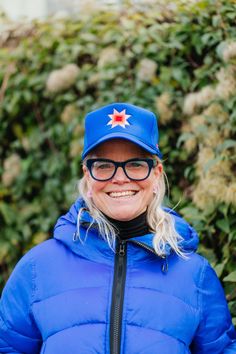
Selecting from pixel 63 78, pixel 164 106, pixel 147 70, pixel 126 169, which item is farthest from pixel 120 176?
pixel 63 78

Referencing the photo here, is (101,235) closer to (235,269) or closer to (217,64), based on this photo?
(235,269)

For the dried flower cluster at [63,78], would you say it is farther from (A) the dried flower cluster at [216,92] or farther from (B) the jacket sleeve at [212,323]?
(B) the jacket sleeve at [212,323]

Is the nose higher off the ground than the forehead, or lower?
lower

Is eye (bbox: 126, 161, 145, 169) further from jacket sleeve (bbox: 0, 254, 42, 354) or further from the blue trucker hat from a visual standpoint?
jacket sleeve (bbox: 0, 254, 42, 354)

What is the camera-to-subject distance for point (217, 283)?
236 cm

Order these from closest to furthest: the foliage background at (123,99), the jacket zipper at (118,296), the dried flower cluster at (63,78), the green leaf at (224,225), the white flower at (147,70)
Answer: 1. the jacket zipper at (118,296)
2. the green leaf at (224,225)
3. the foliage background at (123,99)
4. the white flower at (147,70)
5. the dried flower cluster at (63,78)

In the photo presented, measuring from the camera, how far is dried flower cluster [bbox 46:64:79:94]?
473cm

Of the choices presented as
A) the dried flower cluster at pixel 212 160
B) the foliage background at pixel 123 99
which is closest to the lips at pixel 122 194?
the foliage background at pixel 123 99

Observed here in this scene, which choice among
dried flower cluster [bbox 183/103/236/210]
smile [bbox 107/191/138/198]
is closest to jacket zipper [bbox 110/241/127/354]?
smile [bbox 107/191/138/198]

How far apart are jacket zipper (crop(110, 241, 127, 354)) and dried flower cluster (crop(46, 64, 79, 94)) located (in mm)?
2730

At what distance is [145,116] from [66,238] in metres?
0.58

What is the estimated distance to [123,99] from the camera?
4.40 m

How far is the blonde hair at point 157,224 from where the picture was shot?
2.27m

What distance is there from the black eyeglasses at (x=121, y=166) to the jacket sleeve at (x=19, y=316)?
45 cm
